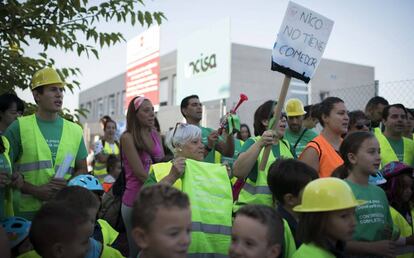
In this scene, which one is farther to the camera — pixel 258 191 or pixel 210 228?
pixel 258 191

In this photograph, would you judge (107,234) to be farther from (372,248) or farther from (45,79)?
(372,248)

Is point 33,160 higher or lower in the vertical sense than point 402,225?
higher

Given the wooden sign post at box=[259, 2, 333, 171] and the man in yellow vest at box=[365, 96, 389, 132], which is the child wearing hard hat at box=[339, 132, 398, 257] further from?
the man in yellow vest at box=[365, 96, 389, 132]

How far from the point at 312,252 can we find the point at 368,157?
1187 mm

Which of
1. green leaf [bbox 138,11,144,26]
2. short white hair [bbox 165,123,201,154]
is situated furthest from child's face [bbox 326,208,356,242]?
green leaf [bbox 138,11,144,26]

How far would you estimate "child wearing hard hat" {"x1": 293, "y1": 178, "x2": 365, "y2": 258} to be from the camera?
2.72 meters

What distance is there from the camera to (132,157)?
4383 mm

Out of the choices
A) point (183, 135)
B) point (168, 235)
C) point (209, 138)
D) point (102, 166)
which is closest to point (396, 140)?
point (209, 138)

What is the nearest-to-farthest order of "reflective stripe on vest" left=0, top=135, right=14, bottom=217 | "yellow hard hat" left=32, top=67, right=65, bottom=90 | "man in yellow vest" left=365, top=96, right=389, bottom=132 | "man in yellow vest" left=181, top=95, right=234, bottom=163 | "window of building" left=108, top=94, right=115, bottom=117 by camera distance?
"reflective stripe on vest" left=0, top=135, right=14, bottom=217, "yellow hard hat" left=32, top=67, right=65, bottom=90, "man in yellow vest" left=181, top=95, right=234, bottom=163, "man in yellow vest" left=365, top=96, right=389, bottom=132, "window of building" left=108, top=94, right=115, bottom=117

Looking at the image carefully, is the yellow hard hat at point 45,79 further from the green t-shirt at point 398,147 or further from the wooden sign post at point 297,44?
the green t-shirt at point 398,147

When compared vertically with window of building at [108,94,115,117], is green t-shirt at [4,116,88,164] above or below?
below

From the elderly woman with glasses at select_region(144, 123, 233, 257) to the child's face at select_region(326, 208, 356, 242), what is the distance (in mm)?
847

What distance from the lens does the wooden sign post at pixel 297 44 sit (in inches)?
160

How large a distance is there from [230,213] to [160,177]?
0.59 metres
